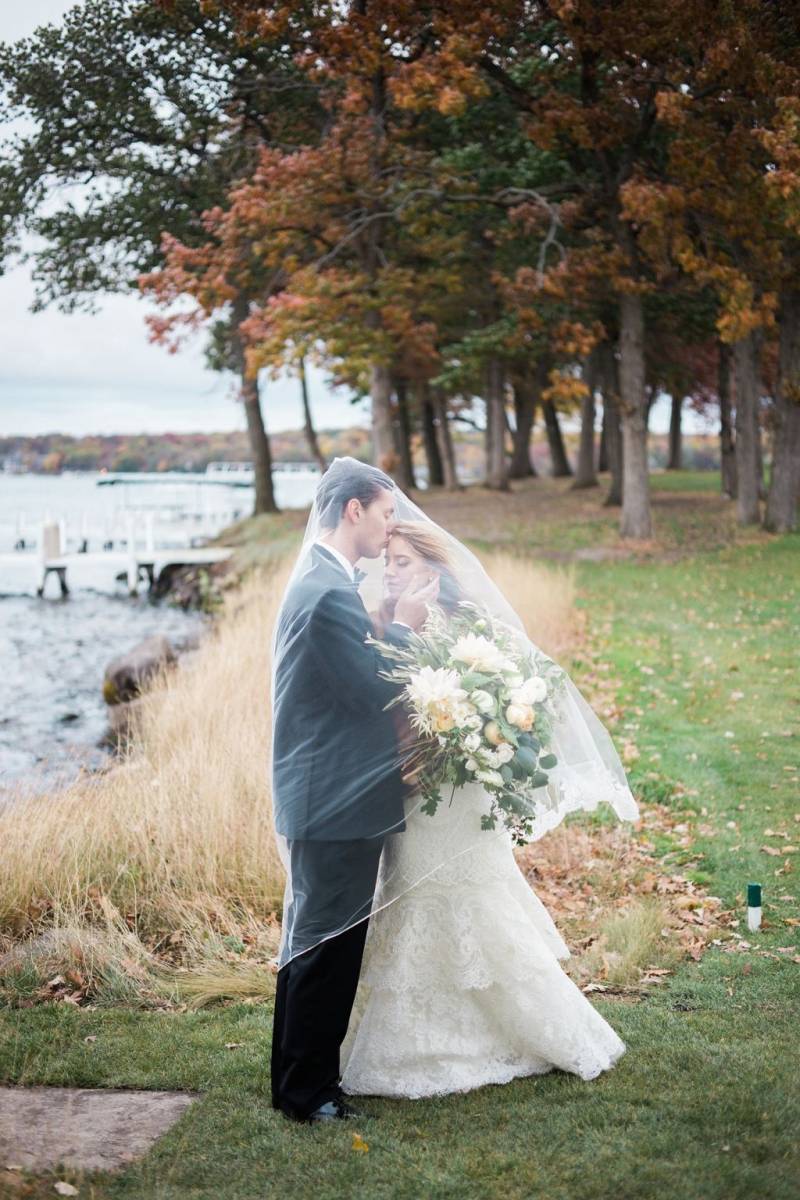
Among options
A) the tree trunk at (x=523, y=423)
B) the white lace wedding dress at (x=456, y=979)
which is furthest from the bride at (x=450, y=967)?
the tree trunk at (x=523, y=423)

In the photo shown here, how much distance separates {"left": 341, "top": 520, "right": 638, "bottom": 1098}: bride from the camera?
181 inches

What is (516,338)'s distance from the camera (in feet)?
81.7

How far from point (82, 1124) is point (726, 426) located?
32.6 meters

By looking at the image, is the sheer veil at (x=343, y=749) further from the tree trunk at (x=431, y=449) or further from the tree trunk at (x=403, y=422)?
the tree trunk at (x=431, y=449)

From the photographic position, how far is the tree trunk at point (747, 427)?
1021 inches

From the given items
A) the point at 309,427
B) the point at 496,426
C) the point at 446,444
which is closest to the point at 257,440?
the point at 309,427

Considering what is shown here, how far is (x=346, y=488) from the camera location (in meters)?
4.68

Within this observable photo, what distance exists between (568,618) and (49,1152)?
42.0ft

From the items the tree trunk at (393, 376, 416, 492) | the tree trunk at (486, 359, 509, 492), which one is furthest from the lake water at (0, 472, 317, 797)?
the tree trunk at (486, 359, 509, 492)

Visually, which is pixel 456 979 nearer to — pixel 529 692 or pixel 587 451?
pixel 529 692

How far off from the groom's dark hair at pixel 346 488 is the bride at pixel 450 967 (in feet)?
0.61

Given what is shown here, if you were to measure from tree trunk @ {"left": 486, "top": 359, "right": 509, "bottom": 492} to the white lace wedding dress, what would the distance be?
1220 inches

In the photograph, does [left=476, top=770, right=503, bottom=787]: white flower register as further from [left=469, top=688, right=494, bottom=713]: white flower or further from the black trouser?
the black trouser

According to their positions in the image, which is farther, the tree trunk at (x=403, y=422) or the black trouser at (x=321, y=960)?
the tree trunk at (x=403, y=422)
